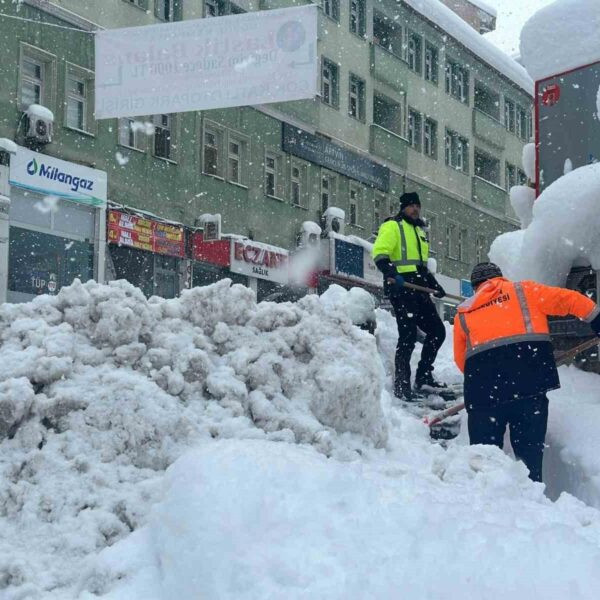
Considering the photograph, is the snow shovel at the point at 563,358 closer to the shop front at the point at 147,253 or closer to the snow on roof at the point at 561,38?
the snow on roof at the point at 561,38

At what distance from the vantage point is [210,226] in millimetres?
21578

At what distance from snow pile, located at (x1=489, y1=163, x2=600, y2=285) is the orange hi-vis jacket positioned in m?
1.11

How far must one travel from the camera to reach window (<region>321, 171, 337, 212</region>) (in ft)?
86.7

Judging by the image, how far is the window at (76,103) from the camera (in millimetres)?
18969

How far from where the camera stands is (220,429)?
15.6ft

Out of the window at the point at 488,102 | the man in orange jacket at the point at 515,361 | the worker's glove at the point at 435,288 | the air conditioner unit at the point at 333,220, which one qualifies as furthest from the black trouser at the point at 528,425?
the window at the point at 488,102

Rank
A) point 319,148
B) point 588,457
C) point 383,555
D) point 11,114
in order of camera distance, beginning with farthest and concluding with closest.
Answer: point 319,148 < point 11,114 < point 588,457 < point 383,555

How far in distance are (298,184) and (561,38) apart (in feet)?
60.4

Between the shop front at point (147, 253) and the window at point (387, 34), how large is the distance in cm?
1097

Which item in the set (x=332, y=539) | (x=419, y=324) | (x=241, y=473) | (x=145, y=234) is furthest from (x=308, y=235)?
(x=332, y=539)

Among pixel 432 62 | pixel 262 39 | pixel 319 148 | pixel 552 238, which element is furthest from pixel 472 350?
pixel 432 62

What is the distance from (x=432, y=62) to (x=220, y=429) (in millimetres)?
28621

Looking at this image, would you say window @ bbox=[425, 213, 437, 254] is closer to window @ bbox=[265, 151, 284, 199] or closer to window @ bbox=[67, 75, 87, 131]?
window @ bbox=[265, 151, 284, 199]

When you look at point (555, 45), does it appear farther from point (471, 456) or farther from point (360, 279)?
point (360, 279)
